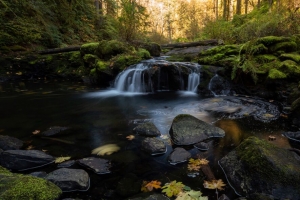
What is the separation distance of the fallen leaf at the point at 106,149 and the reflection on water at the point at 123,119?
9 cm

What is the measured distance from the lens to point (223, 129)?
4664 millimetres

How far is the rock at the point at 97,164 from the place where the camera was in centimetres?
316

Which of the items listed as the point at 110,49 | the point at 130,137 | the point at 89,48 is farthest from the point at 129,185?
the point at 89,48

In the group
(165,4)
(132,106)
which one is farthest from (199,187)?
(165,4)

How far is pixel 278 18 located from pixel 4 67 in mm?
14769

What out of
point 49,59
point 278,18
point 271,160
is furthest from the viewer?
point 49,59

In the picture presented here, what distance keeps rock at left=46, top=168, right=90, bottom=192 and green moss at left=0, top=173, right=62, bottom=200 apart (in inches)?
8.9

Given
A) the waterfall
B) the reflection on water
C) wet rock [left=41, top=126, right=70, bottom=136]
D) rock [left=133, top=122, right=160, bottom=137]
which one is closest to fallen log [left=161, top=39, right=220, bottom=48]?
the waterfall

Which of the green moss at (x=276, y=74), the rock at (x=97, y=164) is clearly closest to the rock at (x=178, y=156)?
the rock at (x=97, y=164)

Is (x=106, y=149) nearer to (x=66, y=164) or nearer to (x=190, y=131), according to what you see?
(x=66, y=164)

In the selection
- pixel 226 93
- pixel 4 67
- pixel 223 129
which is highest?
pixel 4 67

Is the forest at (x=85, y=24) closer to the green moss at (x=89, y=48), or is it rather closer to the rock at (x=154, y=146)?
the green moss at (x=89, y=48)

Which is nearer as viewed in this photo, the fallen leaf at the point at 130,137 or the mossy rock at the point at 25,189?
the mossy rock at the point at 25,189

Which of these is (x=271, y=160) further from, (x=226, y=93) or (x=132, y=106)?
(x=226, y=93)
